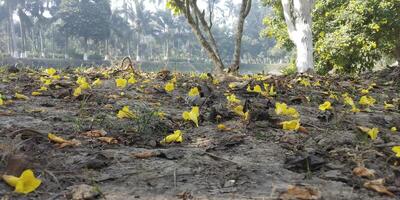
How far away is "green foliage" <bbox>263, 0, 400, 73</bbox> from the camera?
11391 mm

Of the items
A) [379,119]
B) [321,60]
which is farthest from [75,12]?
[379,119]

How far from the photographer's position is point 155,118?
84.6 inches

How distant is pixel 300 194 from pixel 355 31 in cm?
1126

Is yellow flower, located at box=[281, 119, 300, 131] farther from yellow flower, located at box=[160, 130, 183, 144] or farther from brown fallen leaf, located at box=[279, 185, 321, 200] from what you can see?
brown fallen leaf, located at box=[279, 185, 321, 200]

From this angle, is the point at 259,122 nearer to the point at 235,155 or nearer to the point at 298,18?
the point at 235,155

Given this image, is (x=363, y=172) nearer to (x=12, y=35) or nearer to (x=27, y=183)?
(x=27, y=183)

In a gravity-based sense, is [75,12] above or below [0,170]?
above

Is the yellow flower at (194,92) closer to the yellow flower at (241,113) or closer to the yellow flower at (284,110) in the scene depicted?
the yellow flower at (241,113)

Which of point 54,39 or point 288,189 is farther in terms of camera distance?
point 54,39

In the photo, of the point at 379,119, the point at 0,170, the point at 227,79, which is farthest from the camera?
the point at 227,79

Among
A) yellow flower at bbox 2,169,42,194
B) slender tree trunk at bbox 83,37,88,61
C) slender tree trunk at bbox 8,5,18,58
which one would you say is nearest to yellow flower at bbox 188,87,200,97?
yellow flower at bbox 2,169,42,194

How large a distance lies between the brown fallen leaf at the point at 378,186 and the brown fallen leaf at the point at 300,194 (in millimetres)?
194

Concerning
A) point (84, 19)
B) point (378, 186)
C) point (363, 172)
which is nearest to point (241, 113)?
point (363, 172)

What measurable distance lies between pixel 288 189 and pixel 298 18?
7248 millimetres
